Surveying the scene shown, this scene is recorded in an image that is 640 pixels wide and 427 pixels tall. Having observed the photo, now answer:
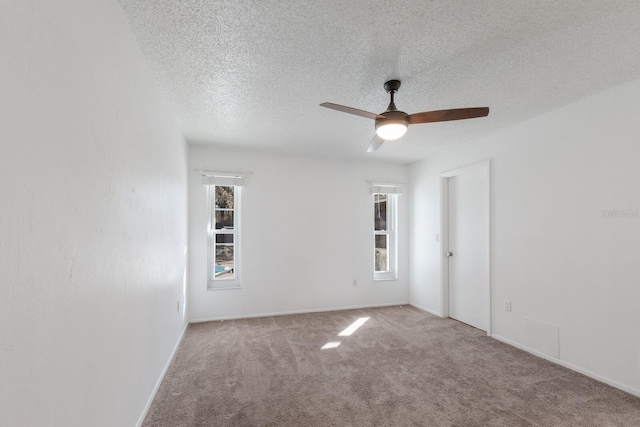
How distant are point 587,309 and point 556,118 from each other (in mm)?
1843

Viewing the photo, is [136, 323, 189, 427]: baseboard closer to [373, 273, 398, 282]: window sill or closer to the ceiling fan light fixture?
the ceiling fan light fixture

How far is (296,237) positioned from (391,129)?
2.75 m

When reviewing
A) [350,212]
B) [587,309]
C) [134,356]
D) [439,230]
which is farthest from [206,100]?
[587,309]

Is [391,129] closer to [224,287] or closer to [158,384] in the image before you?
[158,384]

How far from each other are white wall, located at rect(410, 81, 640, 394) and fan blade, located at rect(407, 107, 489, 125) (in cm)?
130

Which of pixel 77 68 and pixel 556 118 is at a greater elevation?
pixel 556 118

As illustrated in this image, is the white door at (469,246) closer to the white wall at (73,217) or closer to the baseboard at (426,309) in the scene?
the baseboard at (426,309)

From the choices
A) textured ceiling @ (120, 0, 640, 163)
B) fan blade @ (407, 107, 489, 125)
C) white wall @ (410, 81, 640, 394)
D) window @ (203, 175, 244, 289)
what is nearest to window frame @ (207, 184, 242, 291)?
window @ (203, 175, 244, 289)

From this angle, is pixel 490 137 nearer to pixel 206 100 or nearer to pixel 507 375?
pixel 507 375

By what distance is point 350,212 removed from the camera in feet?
16.6

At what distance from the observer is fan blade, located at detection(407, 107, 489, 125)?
2172 mm

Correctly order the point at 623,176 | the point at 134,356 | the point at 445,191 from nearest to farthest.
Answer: the point at 134,356 → the point at 623,176 → the point at 445,191

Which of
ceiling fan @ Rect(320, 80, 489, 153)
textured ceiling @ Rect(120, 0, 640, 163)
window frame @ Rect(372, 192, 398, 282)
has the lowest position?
window frame @ Rect(372, 192, 398, 282)

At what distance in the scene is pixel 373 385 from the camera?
8.34ft
